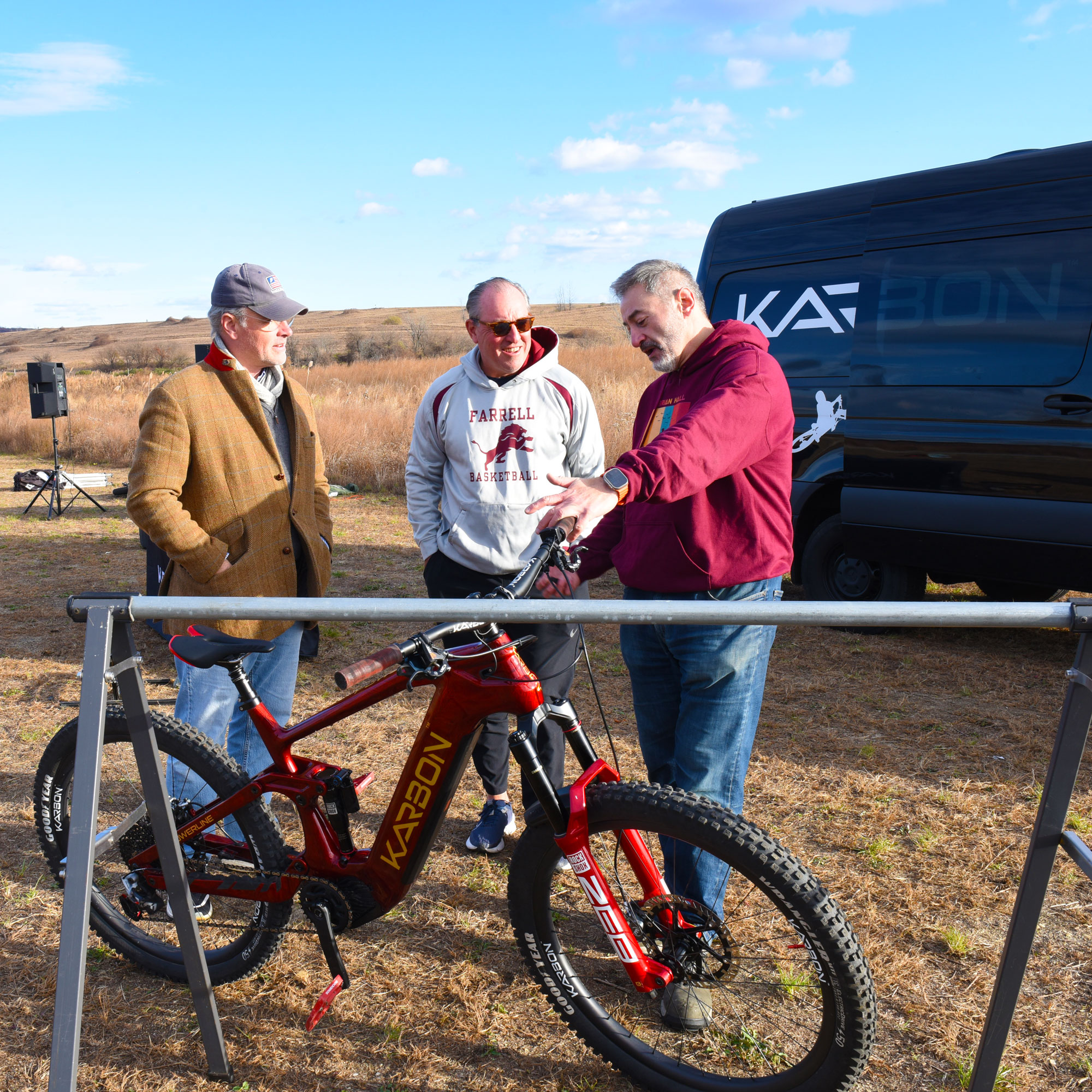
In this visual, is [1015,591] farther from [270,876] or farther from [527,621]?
[527,621]

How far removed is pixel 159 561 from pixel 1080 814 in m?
4.99

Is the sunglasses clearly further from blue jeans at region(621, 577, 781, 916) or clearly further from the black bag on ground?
the black bag on ground

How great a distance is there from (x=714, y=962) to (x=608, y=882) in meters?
0.41

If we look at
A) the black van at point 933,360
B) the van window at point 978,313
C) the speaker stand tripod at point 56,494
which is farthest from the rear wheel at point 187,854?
the speaker stand tripod at point 56,494

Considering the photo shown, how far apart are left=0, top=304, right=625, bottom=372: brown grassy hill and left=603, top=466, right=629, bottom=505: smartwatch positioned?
2655 cm

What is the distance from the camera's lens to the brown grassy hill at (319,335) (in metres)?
47.6

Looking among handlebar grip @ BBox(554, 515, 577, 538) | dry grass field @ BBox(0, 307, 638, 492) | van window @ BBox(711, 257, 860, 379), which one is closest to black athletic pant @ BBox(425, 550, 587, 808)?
handlebar grip @ BBox(554, 515, 577, 538)

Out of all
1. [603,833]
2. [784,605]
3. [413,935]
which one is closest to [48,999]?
[413,935]

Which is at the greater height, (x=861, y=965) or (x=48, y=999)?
(x=861, y=965)

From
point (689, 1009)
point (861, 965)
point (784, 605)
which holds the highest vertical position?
point (784, 605)

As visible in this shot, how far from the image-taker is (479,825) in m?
3.47

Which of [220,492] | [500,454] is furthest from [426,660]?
[500,454]

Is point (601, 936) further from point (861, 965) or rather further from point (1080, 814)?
point (1080, 814)

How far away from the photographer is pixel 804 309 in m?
5.59
